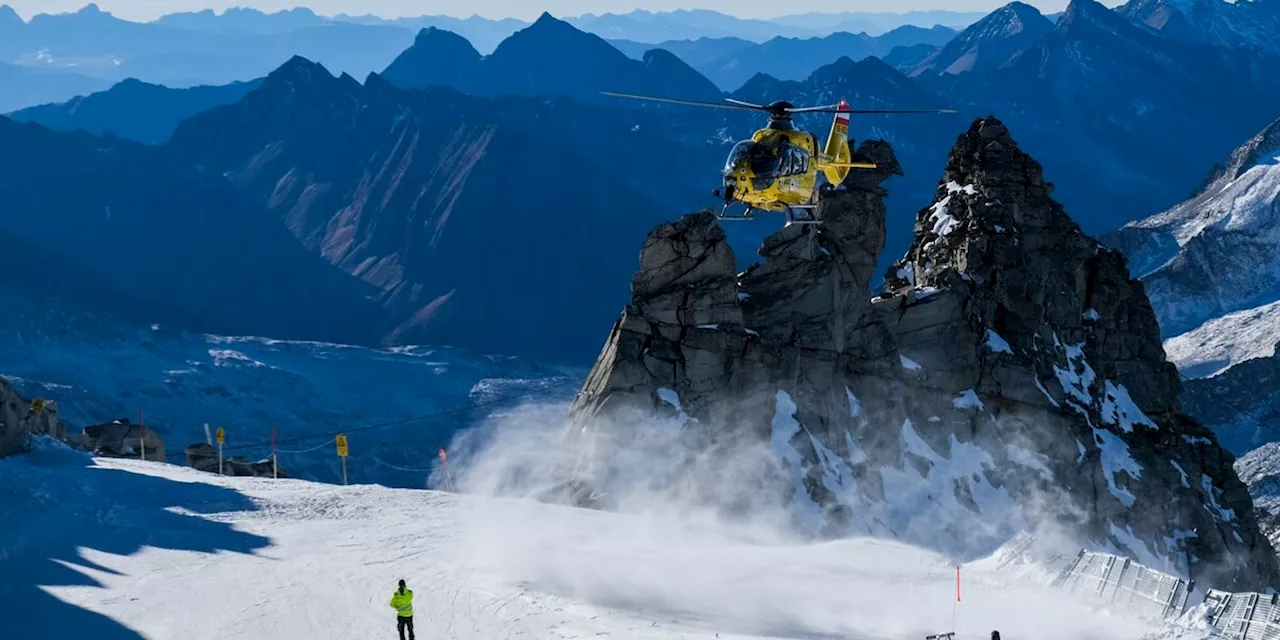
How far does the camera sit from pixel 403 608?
3859 cm

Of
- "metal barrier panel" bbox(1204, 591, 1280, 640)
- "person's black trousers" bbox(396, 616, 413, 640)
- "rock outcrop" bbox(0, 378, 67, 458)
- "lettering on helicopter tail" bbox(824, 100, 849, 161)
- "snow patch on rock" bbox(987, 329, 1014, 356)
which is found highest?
"lettering on helicopter tail" bbox(824, 100, 849, 161)

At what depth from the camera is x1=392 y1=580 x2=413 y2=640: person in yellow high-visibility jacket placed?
38.4m

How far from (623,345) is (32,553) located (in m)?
26.8

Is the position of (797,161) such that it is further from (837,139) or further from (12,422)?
(12,422)

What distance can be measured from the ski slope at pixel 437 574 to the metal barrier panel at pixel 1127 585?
0.78 meters

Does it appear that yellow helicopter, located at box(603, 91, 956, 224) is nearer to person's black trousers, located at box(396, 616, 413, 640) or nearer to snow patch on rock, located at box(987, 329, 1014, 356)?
person's black trousers, located at box(396, 616, 413, 640)

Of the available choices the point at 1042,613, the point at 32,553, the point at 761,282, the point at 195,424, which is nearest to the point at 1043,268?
the point at 761,282

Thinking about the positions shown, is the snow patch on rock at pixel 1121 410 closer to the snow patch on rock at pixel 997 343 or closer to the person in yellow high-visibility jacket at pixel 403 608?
the snow patch on rock at pixel 997 343

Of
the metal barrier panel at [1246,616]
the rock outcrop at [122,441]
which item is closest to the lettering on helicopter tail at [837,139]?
the metal barrier panel at [1246,616]

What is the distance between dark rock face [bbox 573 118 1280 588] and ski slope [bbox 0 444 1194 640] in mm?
9801

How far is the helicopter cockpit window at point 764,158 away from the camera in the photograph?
51.9m

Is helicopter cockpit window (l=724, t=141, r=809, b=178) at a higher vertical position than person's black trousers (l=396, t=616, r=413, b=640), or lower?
higher

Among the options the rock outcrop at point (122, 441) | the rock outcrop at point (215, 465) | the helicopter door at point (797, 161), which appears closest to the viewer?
the helicopter door at point (797, 161)

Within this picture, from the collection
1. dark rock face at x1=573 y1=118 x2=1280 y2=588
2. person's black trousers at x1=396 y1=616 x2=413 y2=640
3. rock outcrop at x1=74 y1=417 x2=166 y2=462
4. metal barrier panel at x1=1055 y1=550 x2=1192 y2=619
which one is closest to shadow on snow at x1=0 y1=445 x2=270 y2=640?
person's black trousers at x1=396 y1=616 x2=413 y2=640
